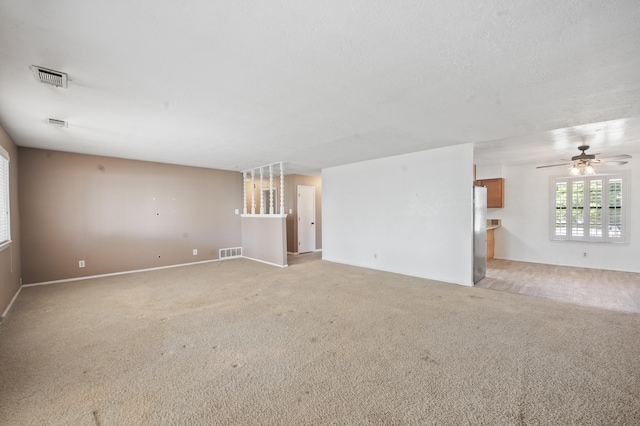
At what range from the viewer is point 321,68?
211cm

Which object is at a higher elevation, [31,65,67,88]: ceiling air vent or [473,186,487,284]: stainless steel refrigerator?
[31,65,67,88]: ceiling air vent

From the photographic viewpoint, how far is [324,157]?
5.61m

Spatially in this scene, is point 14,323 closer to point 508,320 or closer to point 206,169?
point 206,169

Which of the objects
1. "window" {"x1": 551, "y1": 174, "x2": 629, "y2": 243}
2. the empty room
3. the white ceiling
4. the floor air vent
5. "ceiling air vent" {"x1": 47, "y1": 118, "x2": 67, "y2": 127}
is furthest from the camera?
the floor air vent

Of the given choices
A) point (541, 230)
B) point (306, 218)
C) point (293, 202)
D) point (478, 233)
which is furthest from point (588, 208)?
point (293, 202)

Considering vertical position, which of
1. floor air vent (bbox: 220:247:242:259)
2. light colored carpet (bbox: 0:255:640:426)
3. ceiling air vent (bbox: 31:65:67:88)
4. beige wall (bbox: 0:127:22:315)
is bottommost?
light colored carpet (bbox: 0:255:640:426)

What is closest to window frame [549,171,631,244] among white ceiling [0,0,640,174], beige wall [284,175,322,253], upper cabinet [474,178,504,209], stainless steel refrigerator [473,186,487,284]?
upper cabinet [474,178,504,209]

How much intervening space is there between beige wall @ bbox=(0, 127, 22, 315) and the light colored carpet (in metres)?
0.32

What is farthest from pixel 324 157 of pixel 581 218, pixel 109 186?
pixel 581 218

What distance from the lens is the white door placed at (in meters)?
8.23

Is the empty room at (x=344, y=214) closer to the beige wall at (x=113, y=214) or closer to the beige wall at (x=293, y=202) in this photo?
the beige wall at (x=113, y=214)

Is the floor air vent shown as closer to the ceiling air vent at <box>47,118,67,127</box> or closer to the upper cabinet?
the ceiling air vent at <box>47,118,67,127</box>

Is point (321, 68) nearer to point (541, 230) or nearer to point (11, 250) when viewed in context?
point (11, 250)

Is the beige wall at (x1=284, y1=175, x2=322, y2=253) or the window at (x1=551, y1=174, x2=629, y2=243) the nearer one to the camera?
the window at (x1=551, y1=174, x2=629, y2=243)
